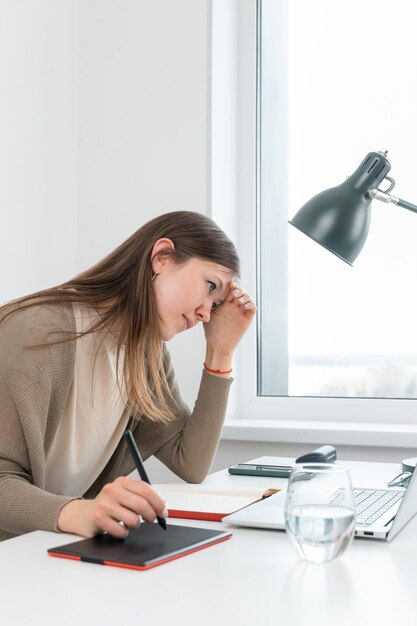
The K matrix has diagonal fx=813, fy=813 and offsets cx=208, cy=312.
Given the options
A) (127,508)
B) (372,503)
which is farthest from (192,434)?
(127,508)

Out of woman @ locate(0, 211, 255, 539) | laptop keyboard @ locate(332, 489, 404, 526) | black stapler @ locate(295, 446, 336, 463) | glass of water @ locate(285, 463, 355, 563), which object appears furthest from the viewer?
black stapler @ locate(295, 446, 336, 463)

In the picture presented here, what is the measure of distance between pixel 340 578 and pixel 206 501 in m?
0.43

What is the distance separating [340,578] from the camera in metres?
0.86

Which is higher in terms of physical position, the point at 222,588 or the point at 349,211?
the point at 349,211

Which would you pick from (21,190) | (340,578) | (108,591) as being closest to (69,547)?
(108,591)

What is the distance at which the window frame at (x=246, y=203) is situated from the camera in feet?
7.87

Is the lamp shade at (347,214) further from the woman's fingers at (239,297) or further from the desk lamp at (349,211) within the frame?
the woman's fingers at (239,297)

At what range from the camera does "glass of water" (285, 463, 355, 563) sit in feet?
2.84

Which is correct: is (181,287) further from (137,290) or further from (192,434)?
(192,434)

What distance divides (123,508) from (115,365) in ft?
1.71

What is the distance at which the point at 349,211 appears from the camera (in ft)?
4.99

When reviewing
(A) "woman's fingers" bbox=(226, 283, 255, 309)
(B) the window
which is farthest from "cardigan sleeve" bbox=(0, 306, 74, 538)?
(B) the window

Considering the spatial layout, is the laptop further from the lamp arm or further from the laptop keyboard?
the lamp arm

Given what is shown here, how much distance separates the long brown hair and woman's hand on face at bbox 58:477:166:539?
0.45 meters
